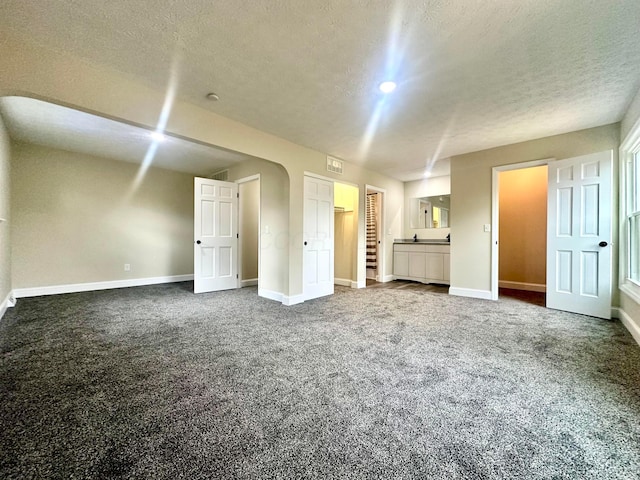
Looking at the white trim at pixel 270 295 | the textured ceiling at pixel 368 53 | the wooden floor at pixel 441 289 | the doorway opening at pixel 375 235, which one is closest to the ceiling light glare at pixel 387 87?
the textured ceiling at pixel 368 53

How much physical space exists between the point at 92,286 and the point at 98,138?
264 cm

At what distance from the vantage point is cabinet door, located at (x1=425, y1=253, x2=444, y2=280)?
18.3 feet

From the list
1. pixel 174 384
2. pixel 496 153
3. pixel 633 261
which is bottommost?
pixel 174 384

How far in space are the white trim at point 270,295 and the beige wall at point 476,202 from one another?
2.93m

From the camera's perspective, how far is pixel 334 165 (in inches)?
187

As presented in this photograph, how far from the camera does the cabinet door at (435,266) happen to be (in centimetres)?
559

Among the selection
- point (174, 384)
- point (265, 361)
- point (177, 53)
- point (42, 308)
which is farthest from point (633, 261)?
point (42, 308)

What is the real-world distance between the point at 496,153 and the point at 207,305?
4.89 metres

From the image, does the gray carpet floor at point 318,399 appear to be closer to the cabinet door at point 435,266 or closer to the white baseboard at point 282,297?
the white baseboard at point 282,297

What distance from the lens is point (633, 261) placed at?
9.84 ft

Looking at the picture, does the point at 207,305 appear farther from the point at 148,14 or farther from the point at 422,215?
the point at 422,215

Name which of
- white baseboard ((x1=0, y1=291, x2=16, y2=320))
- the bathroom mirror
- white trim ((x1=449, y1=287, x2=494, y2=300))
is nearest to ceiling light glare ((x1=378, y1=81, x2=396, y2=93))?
white trim ((x1=449, y1=287, x2=494, y2=300))

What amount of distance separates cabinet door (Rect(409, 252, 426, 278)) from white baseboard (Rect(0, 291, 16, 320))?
6409 mm

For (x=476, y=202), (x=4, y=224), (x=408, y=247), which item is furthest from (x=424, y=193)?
(x=4, y=224)
